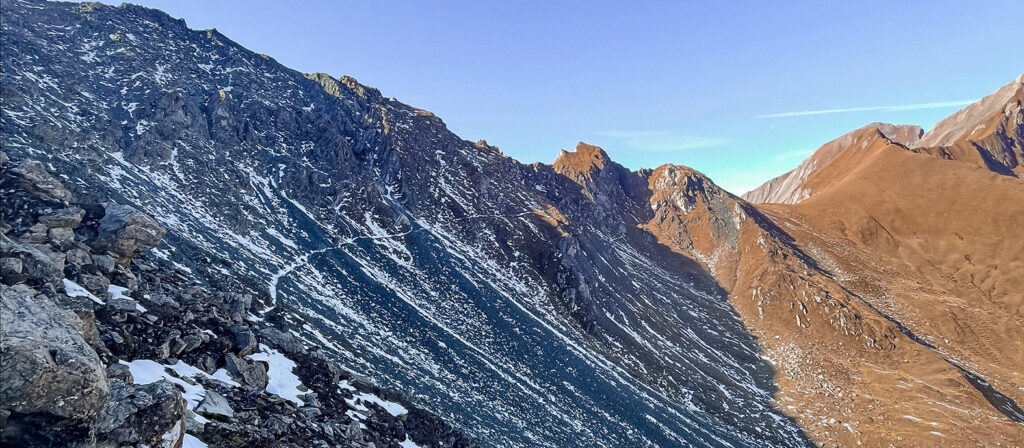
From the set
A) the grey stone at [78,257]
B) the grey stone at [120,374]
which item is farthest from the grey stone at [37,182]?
the grey stone at [120,374]

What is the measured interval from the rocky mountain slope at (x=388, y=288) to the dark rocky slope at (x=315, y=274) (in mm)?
258

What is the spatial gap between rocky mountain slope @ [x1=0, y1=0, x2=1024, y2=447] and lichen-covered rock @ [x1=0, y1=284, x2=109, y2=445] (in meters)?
0.05

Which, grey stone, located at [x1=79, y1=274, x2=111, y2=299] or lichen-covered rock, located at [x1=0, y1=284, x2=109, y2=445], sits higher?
lichen-covered rock, located at [x1=0, y1=284, x2=109, y2=445]

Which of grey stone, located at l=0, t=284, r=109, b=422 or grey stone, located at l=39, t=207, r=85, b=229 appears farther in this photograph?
grey stone, located at l=39, t=207, r=85, b=229

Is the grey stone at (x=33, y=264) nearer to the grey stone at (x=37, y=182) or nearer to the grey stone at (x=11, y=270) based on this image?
the grey stone at (x=11, y=270)

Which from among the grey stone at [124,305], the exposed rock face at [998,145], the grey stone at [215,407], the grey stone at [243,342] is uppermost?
the exposed rock face at [998,145]

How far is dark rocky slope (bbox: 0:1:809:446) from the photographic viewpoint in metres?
18.2

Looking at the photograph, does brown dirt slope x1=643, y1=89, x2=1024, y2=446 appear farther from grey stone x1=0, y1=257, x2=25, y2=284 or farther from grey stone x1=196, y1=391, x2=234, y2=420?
grey stone x1=0, y1=257, x2=25, y2=284

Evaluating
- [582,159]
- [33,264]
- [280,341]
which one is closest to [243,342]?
[280,341]

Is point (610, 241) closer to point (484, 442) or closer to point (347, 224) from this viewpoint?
point (347, 224)

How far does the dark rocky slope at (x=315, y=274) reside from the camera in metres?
18.2

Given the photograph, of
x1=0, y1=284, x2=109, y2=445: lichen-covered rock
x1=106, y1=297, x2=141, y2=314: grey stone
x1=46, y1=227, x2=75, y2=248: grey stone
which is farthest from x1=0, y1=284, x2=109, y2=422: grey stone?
x1=46, y1=227, x2=75, y2=248: grey stone

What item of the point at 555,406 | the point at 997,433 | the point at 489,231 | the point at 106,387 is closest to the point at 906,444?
the point at 997,433

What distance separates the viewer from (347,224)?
222 ft
